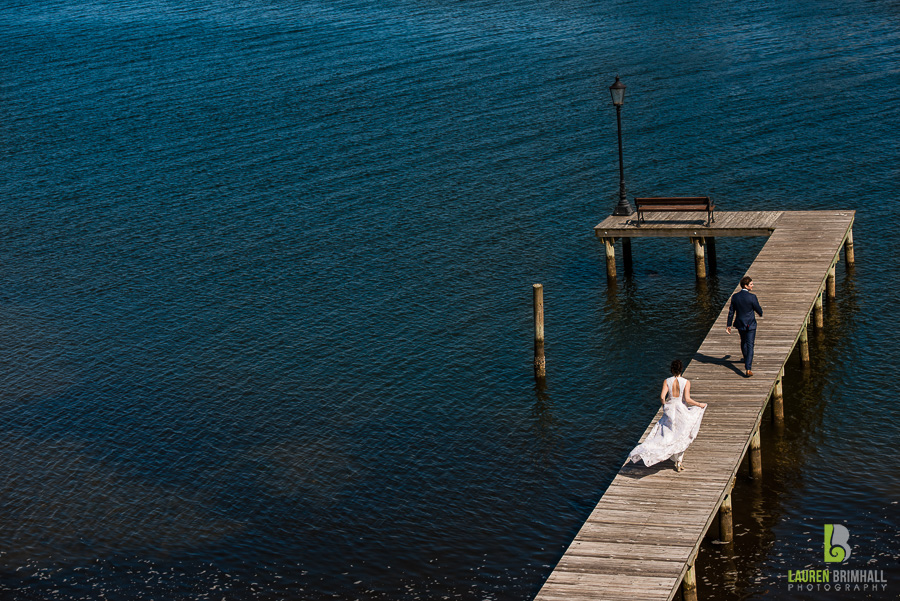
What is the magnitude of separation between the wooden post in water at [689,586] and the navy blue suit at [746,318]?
6830 millimetres

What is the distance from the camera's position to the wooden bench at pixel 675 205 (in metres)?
33.4

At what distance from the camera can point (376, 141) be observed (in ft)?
169

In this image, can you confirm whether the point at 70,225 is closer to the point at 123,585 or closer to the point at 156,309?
the point at 156,309

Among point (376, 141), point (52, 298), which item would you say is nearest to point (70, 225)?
point (52, 298)

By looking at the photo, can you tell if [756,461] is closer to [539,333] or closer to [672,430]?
[672,430]

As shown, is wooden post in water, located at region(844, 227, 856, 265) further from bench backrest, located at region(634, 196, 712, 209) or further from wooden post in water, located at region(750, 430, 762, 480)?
wooden post in water, located at region(750, 430, 762, 480)

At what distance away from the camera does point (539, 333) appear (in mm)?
28578

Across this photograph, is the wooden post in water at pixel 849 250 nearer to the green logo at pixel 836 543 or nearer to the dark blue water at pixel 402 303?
the dark blue water at pixel 402 303

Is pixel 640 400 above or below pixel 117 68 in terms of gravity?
below

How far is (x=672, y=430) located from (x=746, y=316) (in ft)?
15.5

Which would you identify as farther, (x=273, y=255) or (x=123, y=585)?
(x=273, y=255)

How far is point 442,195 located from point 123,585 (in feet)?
82.4

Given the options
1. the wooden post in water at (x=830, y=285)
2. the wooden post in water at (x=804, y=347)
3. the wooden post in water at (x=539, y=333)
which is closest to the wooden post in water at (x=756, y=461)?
the wooden post in water at (x=804, y=347)

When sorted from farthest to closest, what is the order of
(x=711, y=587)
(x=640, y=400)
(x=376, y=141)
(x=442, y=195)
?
(x=376, y=141)
(x=442, y=195)
(x=640, y=400)
(x=711, y=587)
